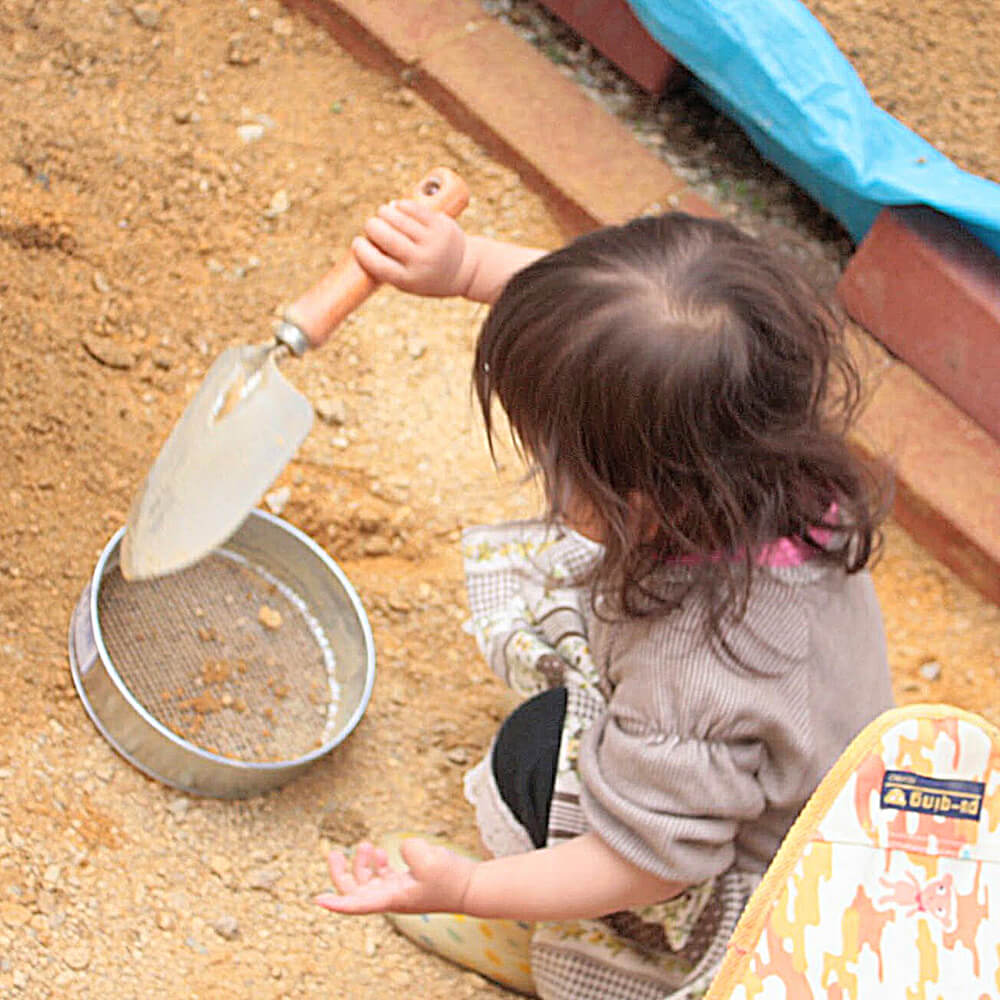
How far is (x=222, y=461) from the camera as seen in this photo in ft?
4.03

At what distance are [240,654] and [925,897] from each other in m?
0.92

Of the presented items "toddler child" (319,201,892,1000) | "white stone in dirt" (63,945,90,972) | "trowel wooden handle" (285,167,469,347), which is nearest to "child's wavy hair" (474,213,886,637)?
"toddler child" (319,201,892,1000)

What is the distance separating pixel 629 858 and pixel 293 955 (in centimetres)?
42

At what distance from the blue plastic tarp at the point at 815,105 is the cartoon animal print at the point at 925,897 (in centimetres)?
106

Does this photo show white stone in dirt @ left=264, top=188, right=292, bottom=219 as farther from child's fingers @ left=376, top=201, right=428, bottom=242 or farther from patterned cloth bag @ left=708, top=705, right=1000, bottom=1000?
patterned cloth bag @ left=708, top=705, right=1000, bottom=1000

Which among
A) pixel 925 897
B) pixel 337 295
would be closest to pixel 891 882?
pixel 925 897

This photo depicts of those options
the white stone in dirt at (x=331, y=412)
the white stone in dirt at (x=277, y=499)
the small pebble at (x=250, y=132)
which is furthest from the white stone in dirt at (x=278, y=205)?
the white stone in dirt at (x=277, y=499)

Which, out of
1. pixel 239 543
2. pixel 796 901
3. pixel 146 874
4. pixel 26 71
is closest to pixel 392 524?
pixel 239 543

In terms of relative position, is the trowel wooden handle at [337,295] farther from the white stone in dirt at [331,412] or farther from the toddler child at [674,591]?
the white stone in dirt at [331,412]

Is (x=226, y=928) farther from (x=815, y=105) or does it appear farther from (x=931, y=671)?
(x=815, y=105)

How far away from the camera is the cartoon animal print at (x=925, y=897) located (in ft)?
2.59

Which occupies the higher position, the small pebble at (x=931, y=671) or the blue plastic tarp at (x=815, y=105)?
the blue plastic tarp at (x=815, y=105)

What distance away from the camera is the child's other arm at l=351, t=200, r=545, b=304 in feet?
4.14

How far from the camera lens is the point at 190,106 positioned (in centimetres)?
197
